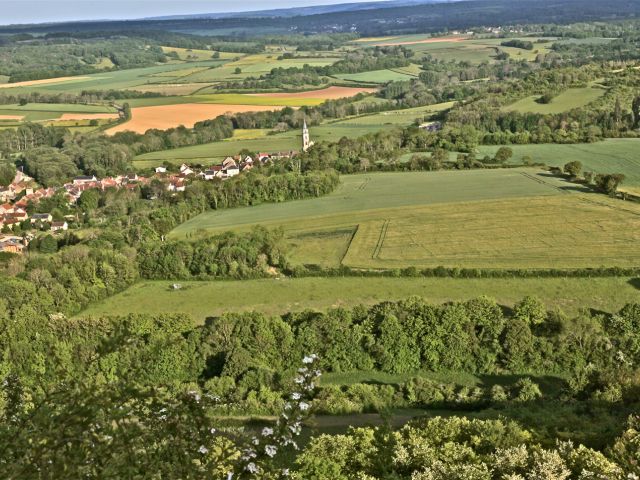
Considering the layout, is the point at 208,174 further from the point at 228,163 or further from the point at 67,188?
the point at 67,188

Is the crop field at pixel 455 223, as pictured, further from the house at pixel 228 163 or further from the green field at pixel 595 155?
the house at pixel 228 163

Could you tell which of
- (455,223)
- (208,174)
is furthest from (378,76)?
(455,223)

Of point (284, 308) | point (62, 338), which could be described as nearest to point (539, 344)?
point (284, 308)

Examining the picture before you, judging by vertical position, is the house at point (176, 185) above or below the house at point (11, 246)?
below

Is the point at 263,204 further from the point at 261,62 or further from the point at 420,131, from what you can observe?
the point at 261,62

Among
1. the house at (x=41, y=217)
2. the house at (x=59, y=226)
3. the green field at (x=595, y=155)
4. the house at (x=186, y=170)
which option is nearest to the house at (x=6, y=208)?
the house at (x=41, y=217)

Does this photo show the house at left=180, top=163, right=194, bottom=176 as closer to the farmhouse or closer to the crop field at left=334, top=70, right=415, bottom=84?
the farmhouse

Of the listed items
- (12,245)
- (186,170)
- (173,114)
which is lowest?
(186,170)

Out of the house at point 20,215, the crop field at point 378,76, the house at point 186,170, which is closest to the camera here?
the house at point 20,215
